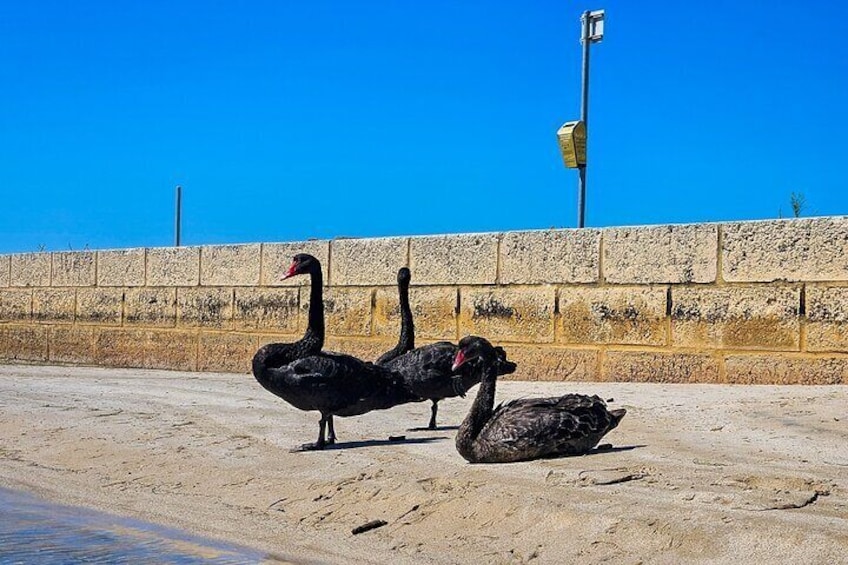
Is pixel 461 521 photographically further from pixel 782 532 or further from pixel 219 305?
pixel 219 305

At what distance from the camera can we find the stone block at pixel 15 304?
1833 cm

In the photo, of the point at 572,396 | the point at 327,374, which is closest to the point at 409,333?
the point at 327,374

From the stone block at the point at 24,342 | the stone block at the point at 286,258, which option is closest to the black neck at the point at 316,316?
the stone block at the point at 286,258

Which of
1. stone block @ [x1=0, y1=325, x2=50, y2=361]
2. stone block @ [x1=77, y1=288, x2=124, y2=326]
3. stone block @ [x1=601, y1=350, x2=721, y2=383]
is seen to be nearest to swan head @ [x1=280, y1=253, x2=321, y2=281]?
stone block @ [x1=601, y1=350, x2=721, y2=383]

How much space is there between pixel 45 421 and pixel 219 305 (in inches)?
A: 204

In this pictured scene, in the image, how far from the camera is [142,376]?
47.2ft

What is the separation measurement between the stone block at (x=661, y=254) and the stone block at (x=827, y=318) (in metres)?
0.93

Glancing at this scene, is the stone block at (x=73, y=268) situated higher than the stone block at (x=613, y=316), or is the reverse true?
the stone block at (x=73, y=268)

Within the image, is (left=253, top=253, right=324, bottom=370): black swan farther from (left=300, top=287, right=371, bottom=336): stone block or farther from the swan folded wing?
(left=300, top=287, right=371, bottom=336): stone block

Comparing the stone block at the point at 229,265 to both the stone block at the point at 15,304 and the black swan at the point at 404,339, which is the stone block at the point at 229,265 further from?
the black swan at the point at 404,339

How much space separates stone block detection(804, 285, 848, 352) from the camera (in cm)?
955

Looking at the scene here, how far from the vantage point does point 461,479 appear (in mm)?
6426

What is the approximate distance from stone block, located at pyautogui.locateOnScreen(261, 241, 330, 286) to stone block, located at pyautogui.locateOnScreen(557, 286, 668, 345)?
340cm

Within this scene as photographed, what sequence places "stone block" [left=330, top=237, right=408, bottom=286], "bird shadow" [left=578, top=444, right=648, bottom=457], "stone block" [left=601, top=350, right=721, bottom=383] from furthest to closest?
"stone block" [left=330, top=237, right=408, bottom=286]
"stone block" [left=601, top=350, right=721, bottom=383]
"bird shadow" [left=578, top=444, right=648, bottom=457]
